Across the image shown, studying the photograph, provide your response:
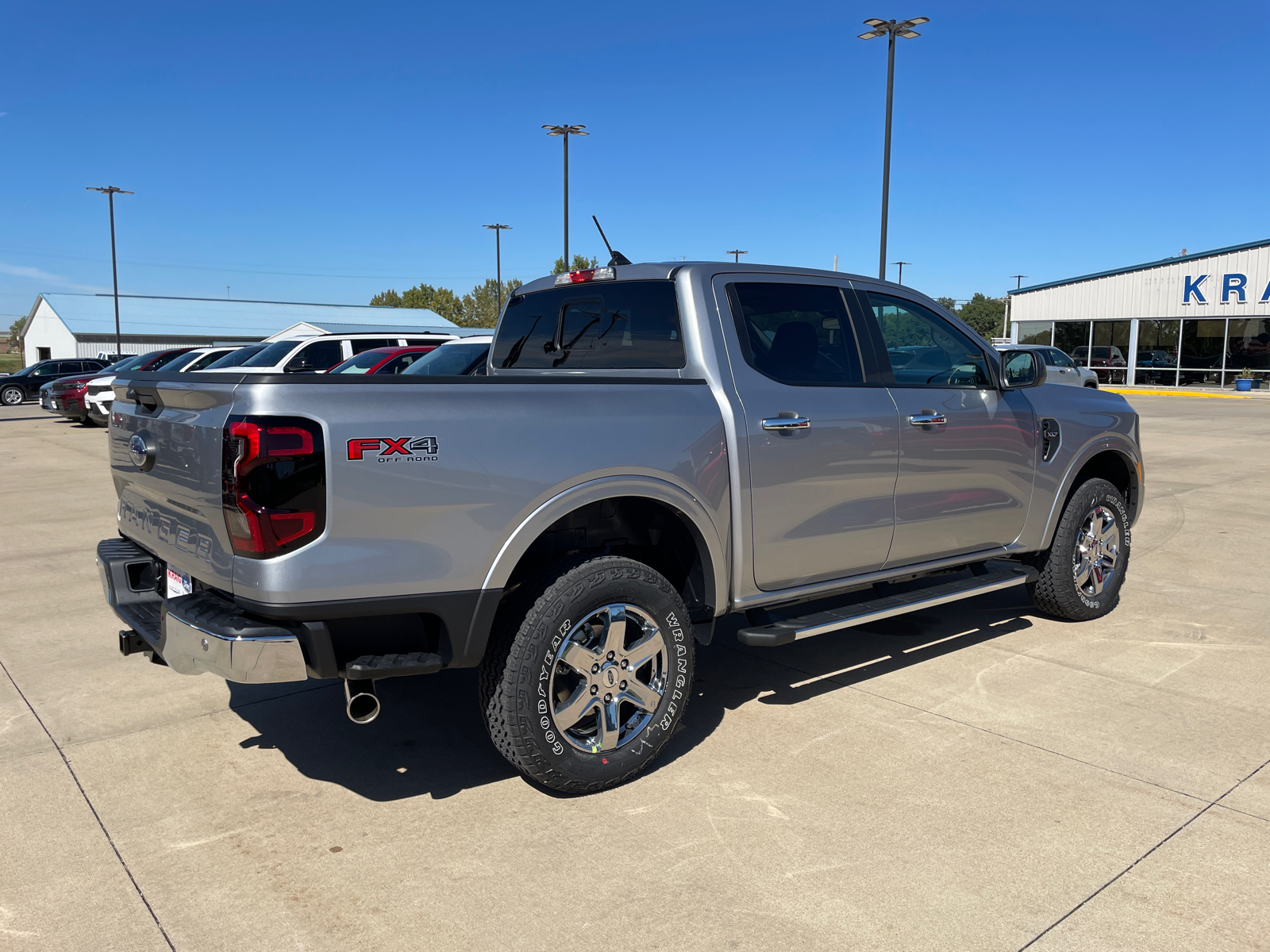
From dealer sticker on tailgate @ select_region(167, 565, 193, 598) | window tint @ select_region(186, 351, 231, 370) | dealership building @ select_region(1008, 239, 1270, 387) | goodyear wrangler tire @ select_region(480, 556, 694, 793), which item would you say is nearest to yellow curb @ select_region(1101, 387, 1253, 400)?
dealership building @ select_region(1008, 239, 1270, 387)

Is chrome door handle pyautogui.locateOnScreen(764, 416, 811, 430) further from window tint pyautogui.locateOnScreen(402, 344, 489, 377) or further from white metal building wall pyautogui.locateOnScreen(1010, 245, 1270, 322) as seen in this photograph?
white metal building wall pyautogui.locateOnScreen(1010, 245, 1270, 322)

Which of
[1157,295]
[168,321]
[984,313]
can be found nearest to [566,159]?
[1157,295]

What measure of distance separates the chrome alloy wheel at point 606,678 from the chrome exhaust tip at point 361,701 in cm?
62

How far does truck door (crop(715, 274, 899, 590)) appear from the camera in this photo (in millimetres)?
4160

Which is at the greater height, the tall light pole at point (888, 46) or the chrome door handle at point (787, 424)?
the tall light pole at point (888, 46)

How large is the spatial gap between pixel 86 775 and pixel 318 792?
3.08 feet

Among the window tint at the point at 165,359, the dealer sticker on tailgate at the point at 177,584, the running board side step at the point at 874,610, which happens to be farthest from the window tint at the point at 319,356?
the running board side step at the point at 874,610

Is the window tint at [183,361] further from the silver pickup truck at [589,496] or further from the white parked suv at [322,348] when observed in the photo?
the silver pickup truck at [589,496]

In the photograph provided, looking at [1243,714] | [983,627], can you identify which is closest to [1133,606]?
[983,627]

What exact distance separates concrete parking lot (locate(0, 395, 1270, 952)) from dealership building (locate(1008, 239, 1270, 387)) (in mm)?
35771

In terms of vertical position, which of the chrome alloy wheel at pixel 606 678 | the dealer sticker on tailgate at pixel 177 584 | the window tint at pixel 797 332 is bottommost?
the chrome alloy wheel at pixel 606 678

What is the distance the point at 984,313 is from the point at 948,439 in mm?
112494

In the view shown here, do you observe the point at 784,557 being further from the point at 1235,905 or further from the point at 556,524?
the point at 1235,905

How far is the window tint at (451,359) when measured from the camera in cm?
1207
